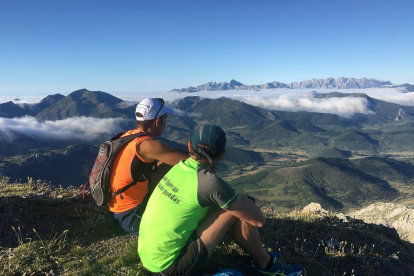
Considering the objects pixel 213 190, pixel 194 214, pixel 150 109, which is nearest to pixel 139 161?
pixel 150 109

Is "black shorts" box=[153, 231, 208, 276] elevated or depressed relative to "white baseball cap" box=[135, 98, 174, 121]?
depressed

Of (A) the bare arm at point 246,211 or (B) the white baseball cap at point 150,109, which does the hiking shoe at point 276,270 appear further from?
(B) the white baseball cap at point 150,109

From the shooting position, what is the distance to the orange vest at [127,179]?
20.3ft

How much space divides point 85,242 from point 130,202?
184cm

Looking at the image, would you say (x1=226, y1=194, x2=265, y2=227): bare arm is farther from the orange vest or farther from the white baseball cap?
the white baseball cap

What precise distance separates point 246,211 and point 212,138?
4.70ft

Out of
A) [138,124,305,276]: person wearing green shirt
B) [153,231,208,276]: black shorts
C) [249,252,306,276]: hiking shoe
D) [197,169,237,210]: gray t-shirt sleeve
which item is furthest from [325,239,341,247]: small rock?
[197,169,237,210]: gray t-shirt sleeve

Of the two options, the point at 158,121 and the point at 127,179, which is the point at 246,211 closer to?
the point at 127,179

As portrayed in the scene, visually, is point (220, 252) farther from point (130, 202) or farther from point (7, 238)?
point (7, 238)

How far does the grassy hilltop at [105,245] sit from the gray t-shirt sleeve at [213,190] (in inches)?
86.2

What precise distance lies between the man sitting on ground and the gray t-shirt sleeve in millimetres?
1712

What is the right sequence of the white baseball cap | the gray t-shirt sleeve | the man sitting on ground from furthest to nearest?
the white baseball cap
the man sitting on ground
the gray t-shirt sleeve

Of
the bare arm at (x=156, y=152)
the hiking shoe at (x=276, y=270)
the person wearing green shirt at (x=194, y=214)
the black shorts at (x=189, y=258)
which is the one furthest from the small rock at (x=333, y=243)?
the bare arm at (x=156, y=152)

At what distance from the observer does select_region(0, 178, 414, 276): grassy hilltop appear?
5.95 meters
